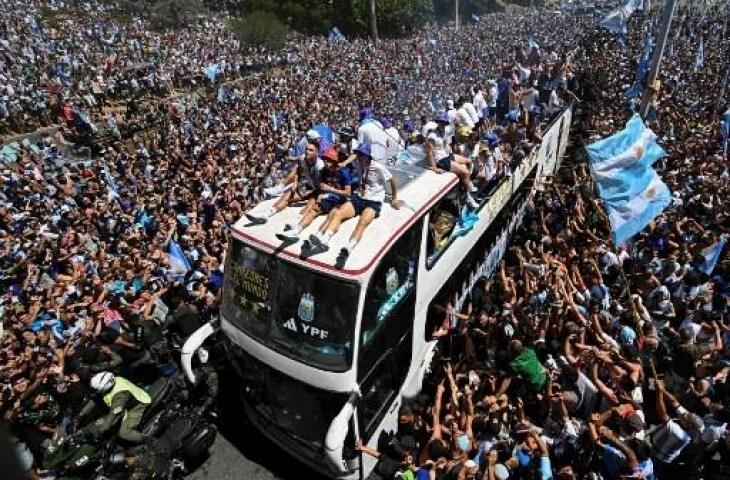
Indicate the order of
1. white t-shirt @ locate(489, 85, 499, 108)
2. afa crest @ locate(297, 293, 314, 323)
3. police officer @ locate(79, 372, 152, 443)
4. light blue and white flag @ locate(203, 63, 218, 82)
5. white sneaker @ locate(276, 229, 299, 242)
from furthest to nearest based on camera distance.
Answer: light blue and white flag @ locate(203, 63, 218, 82) < white t-shirt @ locate(489, 85, 499, 108) < police officer @ locate(79, 372, 152, 443) < white sneaker @ locate(276, 229, 299, 242) < afa crest @ locate(297, 293, 314, 323)

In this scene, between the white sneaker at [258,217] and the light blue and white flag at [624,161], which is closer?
the white sneaker at [258,217]

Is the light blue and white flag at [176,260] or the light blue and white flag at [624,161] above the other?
the light blue and white flag at [624,161]

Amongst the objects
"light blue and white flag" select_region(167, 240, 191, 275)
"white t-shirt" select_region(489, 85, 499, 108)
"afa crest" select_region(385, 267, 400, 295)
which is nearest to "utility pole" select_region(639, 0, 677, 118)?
"white t-shirt" select_region(489, 85, 499, 108)

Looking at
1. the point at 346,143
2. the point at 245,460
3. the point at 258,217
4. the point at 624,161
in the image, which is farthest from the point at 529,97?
the point at 245,460

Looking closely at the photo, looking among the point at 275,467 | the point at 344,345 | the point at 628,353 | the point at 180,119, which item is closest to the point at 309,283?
the point at 344,345

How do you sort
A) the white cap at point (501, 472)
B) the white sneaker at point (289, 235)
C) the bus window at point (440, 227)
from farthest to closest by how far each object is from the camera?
1. the bus window at point (440, 227)
2. the white sneaker at point (289, 235)
3. the white cap at point (501, 472)

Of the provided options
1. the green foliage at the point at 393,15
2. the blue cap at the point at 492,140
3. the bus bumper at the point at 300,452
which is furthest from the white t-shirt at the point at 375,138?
the green foliage at the point at 393,15

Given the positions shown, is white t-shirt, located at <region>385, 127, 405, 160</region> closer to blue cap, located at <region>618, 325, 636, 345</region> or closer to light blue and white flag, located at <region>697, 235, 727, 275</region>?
blue cap, located at <region>618, 325, 636, 345</region>

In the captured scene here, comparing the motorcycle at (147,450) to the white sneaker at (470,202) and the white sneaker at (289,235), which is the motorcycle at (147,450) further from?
the white sneaker at (470,202)
